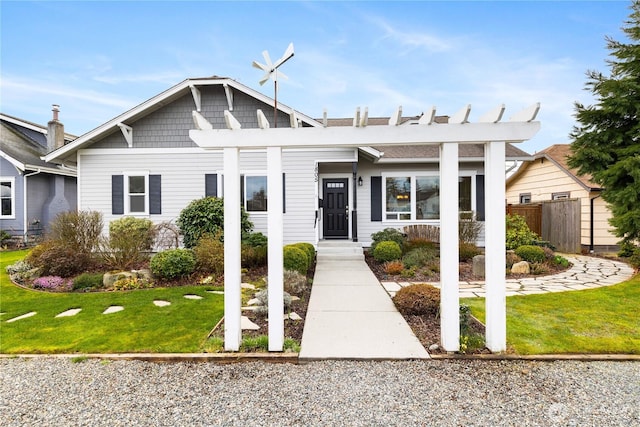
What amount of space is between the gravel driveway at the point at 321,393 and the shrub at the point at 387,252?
5.28 m

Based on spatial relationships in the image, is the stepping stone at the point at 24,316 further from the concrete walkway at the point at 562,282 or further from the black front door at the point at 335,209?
the black front door at the point at 335,209

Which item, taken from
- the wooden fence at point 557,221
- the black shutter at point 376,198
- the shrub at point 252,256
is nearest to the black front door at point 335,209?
the black shutter at point 376,198

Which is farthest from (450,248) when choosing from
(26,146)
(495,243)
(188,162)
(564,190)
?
(26,146)

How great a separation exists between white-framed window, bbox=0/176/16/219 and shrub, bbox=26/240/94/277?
8.87m

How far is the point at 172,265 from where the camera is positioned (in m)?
6.75

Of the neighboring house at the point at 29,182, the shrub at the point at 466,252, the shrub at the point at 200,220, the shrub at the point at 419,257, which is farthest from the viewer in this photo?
the neighboring house at the point at 29,182

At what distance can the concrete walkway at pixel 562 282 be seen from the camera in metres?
6.12

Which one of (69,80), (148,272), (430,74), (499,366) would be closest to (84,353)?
(148,272)

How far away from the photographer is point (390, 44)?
11039 millimetres

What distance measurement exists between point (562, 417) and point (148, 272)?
23.6 feet

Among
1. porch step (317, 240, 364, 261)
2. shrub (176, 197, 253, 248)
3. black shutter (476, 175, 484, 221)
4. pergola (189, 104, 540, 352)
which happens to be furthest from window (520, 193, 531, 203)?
shrub (176, 197, 253, 248)

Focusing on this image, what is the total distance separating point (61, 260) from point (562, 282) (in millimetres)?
10838

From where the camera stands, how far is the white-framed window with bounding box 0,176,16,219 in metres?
13.5

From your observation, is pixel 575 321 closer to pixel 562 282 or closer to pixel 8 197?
pixel 562 282
